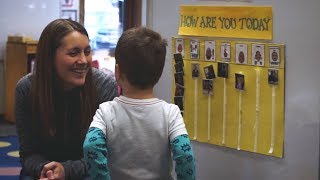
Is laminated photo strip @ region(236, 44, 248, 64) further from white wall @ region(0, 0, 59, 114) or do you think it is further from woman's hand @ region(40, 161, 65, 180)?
white wall @ region(0, 0, 59, 114)

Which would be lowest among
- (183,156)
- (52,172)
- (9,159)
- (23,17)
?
(9,159)

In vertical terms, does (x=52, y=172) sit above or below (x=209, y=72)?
below

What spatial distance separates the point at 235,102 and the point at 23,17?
3649 mm

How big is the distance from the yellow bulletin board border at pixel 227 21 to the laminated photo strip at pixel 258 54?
3cm

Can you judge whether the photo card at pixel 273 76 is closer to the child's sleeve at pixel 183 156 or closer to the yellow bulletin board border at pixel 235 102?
the yellow bulletin board border at pixel 235 102

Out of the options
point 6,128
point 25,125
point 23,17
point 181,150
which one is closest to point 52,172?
point 25,125

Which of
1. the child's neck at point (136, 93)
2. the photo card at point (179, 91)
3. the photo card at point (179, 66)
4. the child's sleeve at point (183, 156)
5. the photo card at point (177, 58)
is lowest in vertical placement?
the child's sleeve at point (183, 156)

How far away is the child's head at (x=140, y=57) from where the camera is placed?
1199mm

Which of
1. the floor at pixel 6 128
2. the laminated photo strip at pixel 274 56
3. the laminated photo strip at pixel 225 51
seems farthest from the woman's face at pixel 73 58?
the floor at pixel 6 128

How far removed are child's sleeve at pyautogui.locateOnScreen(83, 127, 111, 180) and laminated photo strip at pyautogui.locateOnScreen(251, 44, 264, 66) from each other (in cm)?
79

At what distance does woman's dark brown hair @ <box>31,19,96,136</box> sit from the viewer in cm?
158

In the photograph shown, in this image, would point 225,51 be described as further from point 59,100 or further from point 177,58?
point 59,100

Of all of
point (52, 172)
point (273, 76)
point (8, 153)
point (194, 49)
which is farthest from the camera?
point (8, 153)

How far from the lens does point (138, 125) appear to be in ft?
4.00
